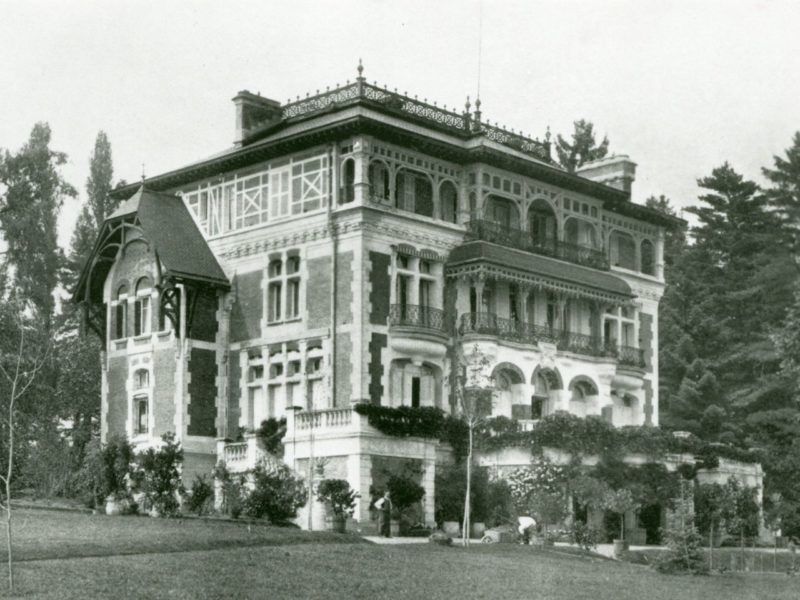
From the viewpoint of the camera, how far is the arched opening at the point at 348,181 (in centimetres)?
4069

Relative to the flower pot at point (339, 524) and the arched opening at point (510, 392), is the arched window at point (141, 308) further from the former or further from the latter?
the flower pot at point (339, 524)

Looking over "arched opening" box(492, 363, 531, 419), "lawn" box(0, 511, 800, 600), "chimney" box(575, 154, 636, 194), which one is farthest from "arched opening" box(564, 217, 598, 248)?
"lawn" box(0, 511, 800, 600)

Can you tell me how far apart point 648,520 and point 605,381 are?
6278 millimetres

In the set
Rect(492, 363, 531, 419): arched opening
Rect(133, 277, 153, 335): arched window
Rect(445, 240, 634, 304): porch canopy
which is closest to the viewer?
Rect(445, 240, 634, 304): porch canopy

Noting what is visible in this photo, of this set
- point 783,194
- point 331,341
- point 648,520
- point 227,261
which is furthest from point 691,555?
point 227,261

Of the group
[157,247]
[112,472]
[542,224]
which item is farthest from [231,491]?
[542,224]

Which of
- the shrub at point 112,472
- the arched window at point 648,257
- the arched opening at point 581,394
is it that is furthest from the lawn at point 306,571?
the arched window at point 648,257

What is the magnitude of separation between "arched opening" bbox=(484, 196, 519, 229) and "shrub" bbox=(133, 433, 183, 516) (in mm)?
13843

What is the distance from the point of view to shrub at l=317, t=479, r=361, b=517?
32.8m

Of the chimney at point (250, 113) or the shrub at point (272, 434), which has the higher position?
the chimney at point (250, 113)

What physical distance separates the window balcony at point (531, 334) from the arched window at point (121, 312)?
36.7 ft

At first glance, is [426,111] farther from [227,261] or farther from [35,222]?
[35,222]

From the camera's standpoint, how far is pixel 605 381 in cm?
4525

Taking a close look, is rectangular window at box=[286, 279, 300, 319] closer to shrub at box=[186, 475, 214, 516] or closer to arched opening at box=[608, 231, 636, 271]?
shrub at box=[186, 475, 214, 516]
